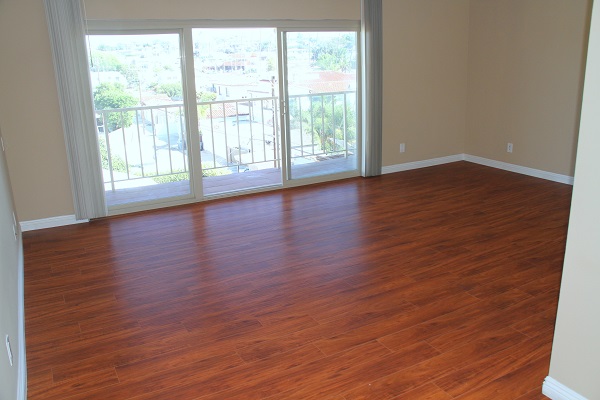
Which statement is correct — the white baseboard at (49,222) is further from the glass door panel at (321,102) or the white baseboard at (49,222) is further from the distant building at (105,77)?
the glass door panel at (321,102)

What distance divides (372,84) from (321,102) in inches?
26.1

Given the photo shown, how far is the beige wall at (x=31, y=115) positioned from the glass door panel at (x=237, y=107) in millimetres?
1478

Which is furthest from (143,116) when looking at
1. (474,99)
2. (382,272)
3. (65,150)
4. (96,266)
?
(474,99)

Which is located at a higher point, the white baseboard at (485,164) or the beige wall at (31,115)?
the beige wall at (31,115)

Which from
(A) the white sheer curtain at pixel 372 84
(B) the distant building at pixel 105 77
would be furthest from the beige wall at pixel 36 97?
(A) the white sheer curtain at pixel 372 84

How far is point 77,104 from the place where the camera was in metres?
4.89

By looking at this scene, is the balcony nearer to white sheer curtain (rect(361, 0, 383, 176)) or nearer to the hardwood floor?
white sheer curtain (rect(361, 0, 383, 176))

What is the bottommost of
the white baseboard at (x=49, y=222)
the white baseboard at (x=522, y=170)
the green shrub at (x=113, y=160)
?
the white baseboard at (x=49, y=222)

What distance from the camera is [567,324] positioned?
91.0 inches

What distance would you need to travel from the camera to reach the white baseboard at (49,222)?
196 inches

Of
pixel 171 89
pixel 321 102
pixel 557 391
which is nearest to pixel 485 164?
pixel 321 102

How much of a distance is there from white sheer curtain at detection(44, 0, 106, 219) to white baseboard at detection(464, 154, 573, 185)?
497cm

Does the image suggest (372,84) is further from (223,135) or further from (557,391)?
(557,391)

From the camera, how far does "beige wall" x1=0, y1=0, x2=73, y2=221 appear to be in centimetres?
460
